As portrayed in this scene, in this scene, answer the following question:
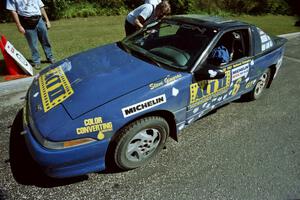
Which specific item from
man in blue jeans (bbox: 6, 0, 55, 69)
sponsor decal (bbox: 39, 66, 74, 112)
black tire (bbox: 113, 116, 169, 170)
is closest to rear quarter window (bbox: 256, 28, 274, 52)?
black tire (bbox: 113, 116, 169, 170)

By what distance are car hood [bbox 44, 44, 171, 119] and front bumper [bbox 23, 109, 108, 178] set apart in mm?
320

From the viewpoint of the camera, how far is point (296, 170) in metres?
2.87

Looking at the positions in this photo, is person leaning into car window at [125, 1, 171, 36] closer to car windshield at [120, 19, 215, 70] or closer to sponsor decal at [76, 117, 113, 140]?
car windshield at [120, 19, 215, 70]

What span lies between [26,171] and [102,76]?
129 cm

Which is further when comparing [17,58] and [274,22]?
[274,22]

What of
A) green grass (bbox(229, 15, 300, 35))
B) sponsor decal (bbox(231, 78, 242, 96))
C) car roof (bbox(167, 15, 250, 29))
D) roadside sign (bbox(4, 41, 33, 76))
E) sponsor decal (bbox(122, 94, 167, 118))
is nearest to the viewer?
sponsor decal (bbox(122, 94, 167, 118))

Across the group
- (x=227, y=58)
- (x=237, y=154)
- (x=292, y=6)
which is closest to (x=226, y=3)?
(x=292, y=6)

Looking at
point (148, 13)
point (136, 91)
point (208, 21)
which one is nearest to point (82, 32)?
point (148, 13)

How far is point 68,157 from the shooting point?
2193mm

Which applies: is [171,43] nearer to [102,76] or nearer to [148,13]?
[102,76]

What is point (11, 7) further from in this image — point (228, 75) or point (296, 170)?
point (296, 170)

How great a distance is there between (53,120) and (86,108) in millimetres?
308

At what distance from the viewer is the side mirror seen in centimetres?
276

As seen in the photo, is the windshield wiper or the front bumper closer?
the front bumper
